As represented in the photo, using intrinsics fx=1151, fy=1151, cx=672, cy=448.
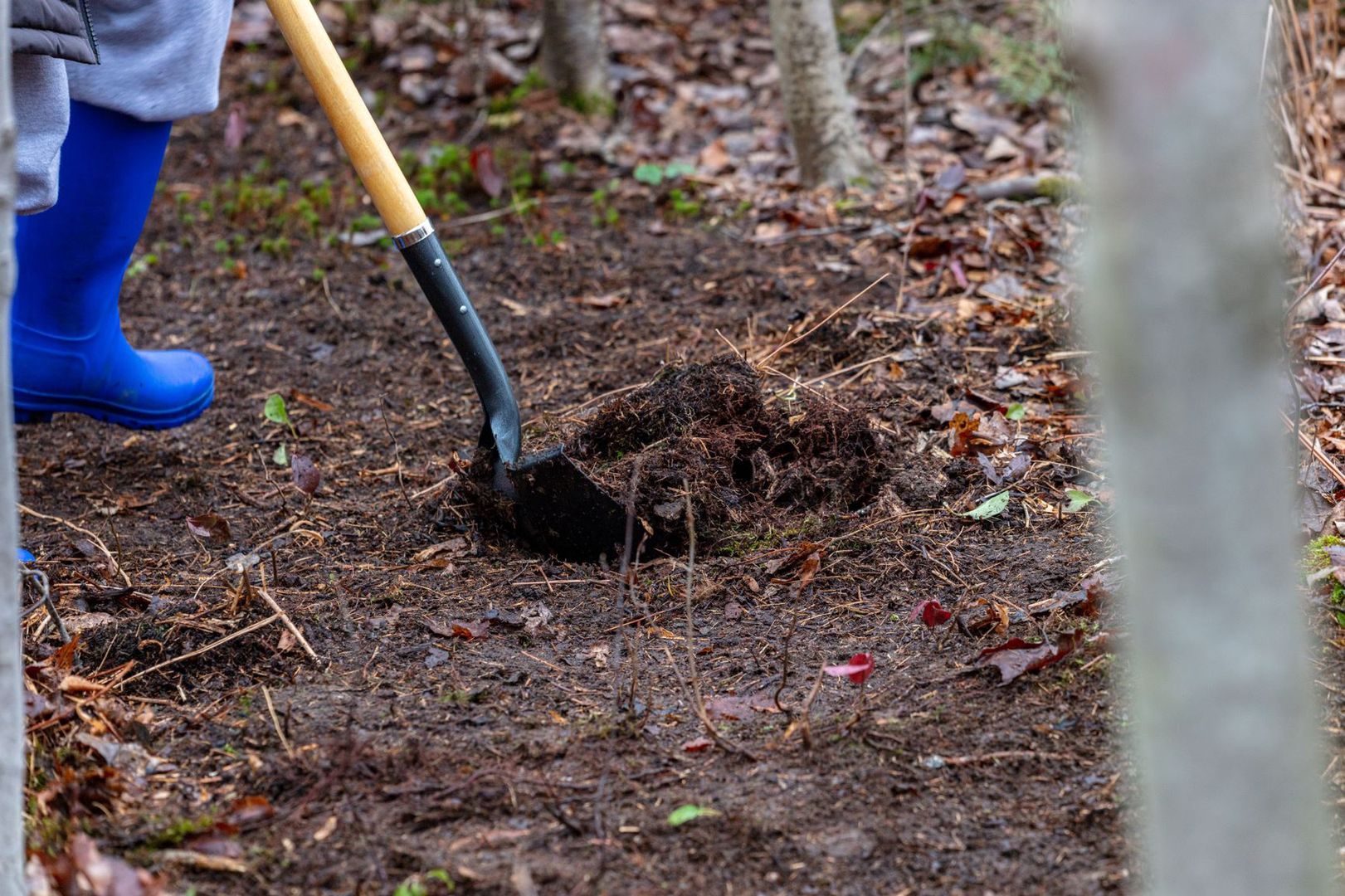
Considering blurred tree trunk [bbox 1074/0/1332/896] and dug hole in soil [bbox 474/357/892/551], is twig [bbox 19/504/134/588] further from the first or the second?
blurred tree trunk [bbox 1074/0/1332/896]

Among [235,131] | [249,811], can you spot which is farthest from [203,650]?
[235,131]

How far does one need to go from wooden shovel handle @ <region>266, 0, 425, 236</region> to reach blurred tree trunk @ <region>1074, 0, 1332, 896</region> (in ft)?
5.77

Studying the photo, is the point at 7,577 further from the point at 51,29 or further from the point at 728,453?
the point at 728,453

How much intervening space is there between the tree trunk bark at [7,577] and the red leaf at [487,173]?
3.36 meters

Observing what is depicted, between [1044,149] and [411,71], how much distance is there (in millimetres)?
2934

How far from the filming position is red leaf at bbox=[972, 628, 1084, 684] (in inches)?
66.3

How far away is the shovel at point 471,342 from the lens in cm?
221

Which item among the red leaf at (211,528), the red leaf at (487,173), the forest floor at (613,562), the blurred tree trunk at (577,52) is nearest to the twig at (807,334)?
the forest floor at (613,562)

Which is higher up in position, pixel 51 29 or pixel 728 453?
pixel 51 29

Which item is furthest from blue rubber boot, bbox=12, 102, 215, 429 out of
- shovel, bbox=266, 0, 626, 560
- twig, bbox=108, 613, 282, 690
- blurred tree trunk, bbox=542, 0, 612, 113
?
blurred tree trunk, bbox=542, 0, 612, 113

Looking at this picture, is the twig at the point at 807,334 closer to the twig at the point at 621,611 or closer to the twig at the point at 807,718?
the twig at the point at 621,611

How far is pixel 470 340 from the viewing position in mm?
2414

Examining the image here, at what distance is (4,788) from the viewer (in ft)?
3.54

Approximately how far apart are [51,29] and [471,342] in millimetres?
921
